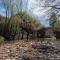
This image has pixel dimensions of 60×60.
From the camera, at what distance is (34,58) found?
8773mm

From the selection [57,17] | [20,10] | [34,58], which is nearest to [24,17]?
[20,10]

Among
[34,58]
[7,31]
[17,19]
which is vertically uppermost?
[17,19]

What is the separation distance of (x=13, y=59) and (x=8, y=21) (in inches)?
856

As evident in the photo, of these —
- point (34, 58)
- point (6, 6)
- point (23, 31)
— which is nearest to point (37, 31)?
point (23, 31)

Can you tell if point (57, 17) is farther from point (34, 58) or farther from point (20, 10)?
point (20, 10)

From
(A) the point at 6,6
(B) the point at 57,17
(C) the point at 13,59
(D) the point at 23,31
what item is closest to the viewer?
(C) the point at 13,59

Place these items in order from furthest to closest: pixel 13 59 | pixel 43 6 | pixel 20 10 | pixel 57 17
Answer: pixel 20 10 → pixel 57 17 → pixel 43 6 → pixel 13 59

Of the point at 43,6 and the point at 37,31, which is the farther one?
the point at 37,31

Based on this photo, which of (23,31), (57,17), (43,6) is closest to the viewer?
(43,6)

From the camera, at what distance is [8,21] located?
29.8 m

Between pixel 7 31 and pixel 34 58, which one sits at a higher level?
pixel 7 31

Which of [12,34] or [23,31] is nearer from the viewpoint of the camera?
[12,34]

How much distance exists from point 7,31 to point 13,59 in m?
21.3

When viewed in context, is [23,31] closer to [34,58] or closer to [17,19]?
[17,19]
